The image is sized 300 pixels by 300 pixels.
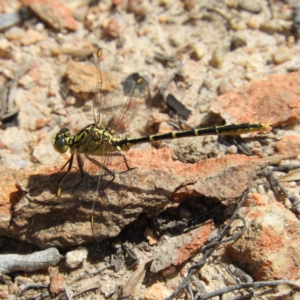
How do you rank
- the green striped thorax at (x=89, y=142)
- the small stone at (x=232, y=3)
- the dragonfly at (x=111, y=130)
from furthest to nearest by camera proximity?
the small stone at (x=232, y=3) < the green striped thorax at (x=89, y=142) < the dragonfly at (x=111, y=130)

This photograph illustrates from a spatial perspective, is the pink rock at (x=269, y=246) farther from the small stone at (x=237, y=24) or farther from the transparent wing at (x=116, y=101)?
the small stone at (x=237, y=24)

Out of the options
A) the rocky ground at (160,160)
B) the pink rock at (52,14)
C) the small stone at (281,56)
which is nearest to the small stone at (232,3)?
the rocky ground at (160,160)

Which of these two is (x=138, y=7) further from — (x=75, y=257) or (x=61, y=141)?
(x=75, y=257)

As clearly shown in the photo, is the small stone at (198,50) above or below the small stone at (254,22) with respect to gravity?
below

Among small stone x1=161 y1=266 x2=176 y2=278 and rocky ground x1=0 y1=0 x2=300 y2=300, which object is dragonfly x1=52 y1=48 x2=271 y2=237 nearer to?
rocky ground x1=0 y1=0 x2=300 y2=300

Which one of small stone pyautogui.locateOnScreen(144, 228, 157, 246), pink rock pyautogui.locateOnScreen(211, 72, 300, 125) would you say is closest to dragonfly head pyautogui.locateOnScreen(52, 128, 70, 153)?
small stone pyautogui.locateOnScreen(144, 228, 157, 246)
